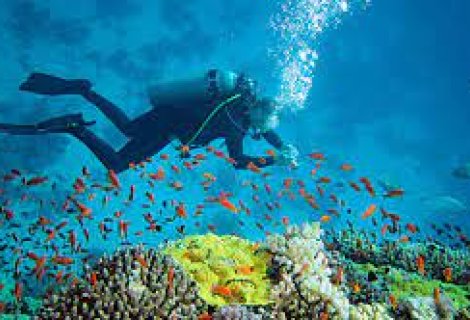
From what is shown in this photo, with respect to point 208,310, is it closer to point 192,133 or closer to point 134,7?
point 192,133

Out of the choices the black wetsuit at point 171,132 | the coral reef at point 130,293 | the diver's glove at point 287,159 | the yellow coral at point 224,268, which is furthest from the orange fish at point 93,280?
the black wetsuit at point 171,132

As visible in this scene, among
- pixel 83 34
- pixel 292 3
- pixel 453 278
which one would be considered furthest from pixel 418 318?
pixel 292 3

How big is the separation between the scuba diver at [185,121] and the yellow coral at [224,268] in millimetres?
4843

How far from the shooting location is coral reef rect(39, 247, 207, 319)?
4477 mm

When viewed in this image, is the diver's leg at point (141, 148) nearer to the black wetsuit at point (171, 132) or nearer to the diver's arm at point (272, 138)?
the black wetsuit at point (171, 132)

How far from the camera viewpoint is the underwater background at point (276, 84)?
1500 inches

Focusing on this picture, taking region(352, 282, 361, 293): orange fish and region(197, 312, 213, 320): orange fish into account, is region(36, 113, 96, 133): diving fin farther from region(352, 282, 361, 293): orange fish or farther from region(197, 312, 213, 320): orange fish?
region(197, 312, 213, 320): orange fish

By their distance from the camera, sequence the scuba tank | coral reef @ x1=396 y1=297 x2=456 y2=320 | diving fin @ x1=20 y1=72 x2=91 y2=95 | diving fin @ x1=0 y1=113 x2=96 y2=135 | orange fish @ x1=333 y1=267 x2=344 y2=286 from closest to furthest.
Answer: coral reef @ x1=396 y1=297 x2=456 y2=320 → orange fish @ x1=333 y1=267 x2=344 y2=286 → diving fin @ x1=0 y1=113 x2=96 y2=135 → the scuba tank → diving fin @ x1=20 y1=72 x2=91 y2=95

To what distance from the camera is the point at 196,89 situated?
12555mm

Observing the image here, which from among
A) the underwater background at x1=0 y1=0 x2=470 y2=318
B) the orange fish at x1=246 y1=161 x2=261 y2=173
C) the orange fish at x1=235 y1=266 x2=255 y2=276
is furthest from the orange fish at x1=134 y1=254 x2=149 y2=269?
the underwater background at x1=0 y1=0 x2=470 y2=318

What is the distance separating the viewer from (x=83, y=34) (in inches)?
1724

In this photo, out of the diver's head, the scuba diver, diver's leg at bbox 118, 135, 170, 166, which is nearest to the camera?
the diver's head

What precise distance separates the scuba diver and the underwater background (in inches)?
335

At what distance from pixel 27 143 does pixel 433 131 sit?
58.0 meters
